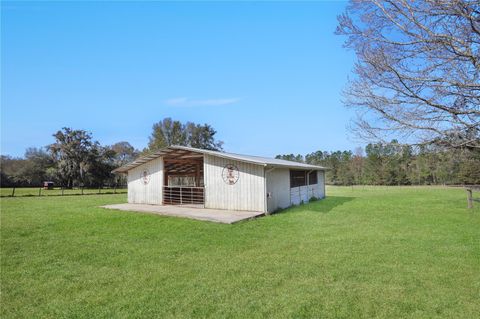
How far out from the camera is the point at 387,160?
18.8ft

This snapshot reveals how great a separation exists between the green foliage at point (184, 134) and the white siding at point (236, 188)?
4018 cm

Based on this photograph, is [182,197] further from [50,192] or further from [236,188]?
[50,192]

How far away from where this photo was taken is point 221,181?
1280 centimetres

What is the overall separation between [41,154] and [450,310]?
6077cm

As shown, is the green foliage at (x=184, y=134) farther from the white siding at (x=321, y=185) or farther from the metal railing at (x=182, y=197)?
the metal railing at (x=182, y=197)

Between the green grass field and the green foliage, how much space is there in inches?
1753

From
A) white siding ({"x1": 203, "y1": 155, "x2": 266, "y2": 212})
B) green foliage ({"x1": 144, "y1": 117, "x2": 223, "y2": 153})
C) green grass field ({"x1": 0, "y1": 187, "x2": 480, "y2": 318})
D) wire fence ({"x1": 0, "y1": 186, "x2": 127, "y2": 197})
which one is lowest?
green grass field ({"x1": 0, "y1": 187, "x2": 480, "y2": 318})

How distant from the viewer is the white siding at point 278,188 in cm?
1220

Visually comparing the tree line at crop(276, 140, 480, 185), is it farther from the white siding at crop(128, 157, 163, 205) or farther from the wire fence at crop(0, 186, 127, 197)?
the wire fence at crop(0, 186, 127, 197)

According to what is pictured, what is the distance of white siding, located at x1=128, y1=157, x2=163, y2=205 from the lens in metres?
15.1

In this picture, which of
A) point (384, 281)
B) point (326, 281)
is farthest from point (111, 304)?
point (384, 281)

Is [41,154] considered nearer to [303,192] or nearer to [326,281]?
[303,192]

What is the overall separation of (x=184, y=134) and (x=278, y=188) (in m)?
43.0

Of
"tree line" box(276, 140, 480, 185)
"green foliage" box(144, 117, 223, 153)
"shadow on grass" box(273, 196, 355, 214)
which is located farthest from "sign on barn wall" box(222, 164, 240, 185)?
"green foliage" box(144, 117, 223, 153)
